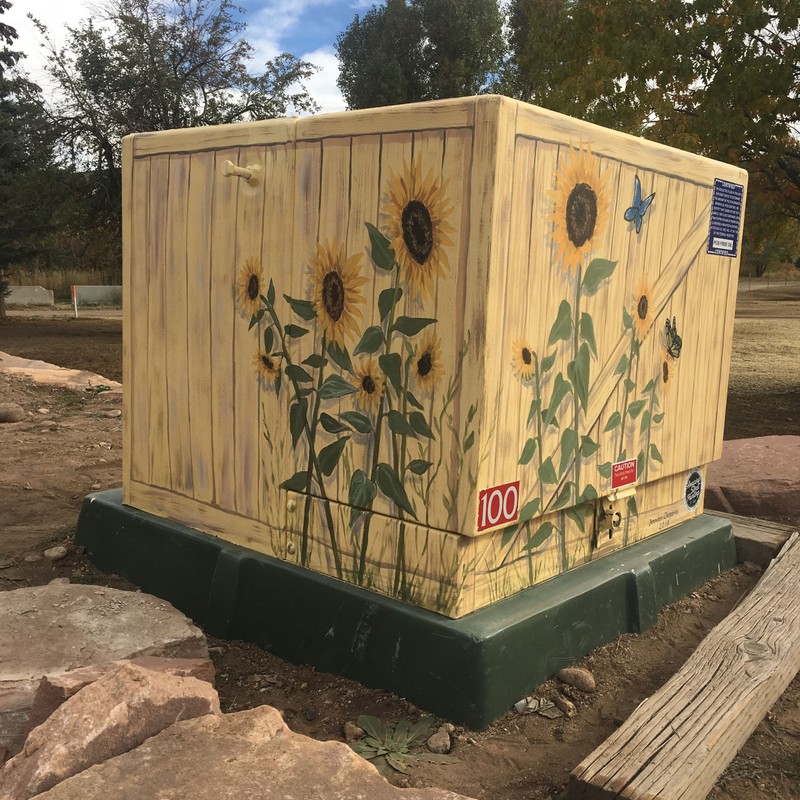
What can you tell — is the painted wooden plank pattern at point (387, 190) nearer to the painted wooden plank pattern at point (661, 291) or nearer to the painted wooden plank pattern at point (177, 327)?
the painted wooden plank pattern at point (661, 291)

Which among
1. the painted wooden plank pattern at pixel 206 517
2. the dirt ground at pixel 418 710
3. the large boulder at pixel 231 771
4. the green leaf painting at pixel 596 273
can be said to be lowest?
the dirt ground at pixel 418 710

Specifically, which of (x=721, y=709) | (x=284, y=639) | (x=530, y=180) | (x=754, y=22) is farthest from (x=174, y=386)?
(x=754, y=22)

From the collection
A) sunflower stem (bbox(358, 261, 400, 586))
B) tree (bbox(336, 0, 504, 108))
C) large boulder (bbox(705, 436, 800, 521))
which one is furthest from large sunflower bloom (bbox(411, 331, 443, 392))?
tree (bbox(336, 0, 504, 108))

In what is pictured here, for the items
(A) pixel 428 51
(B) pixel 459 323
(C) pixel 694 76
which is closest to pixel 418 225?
(B) pixel 459 323

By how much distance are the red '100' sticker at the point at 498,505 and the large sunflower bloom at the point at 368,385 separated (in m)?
0.45

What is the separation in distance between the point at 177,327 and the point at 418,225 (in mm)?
1253

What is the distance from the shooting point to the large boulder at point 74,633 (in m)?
2.61

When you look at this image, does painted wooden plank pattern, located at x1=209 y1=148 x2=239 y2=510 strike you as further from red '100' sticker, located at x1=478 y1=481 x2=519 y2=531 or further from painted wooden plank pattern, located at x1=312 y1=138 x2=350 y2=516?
red '100' sticker, located at x1=478 y1=481 x2=519 y2=531

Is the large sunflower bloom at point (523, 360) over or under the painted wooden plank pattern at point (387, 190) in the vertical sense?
A: under

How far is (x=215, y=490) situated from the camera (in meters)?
3.31

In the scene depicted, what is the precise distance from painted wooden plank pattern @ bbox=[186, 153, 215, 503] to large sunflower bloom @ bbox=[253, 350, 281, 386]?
293 mm

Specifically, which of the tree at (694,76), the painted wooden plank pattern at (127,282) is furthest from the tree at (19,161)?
the painted wooden plank pattern at (127,282)

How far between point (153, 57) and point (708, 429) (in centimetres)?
1702

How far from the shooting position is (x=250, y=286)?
3072 mm
